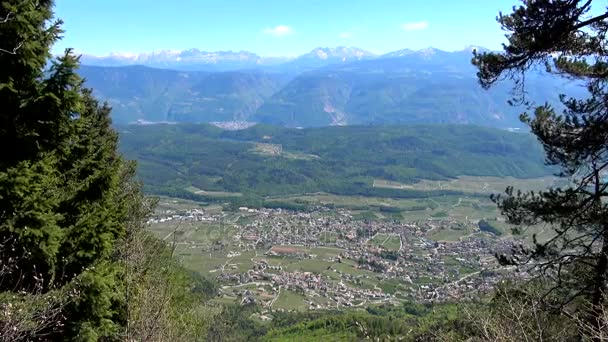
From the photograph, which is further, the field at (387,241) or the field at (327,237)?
the field at (387,241)

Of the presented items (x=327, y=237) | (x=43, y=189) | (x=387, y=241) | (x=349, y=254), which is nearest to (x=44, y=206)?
(x=43, y=189)

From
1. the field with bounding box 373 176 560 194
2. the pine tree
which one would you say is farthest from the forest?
the field with bounding box 373 176 560 194

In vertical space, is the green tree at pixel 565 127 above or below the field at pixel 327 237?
above

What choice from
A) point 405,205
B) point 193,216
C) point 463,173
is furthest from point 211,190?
point 463,173

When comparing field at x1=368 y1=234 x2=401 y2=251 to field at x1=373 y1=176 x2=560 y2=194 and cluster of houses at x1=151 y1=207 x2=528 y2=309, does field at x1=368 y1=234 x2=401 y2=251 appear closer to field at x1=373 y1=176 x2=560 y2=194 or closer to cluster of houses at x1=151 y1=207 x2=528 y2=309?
cluster of houses at x1=151 y1=207 x2=528 y2=309

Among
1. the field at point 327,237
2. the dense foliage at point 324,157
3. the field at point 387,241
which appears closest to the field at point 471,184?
the field at point 327,237

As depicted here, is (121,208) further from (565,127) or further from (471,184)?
(471,184)

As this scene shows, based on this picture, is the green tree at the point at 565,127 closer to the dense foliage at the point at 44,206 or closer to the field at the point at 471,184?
the dense foliage at the point at 44,206
